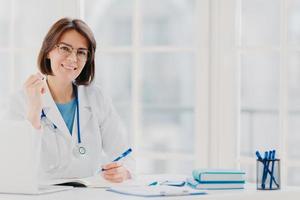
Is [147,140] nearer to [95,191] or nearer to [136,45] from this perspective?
[136,45]

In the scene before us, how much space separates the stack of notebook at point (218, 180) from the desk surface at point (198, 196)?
46mm

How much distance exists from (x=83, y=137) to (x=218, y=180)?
0.81 m

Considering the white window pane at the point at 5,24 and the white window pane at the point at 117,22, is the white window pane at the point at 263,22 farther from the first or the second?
the white window pane at the point at 5,24

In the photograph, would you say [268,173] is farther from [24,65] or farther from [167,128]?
[167,128]

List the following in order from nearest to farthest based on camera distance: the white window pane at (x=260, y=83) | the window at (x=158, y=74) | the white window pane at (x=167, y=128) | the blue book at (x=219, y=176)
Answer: the blue book at (x=219, y=176)
the white window pane at (x=260, y=83)
the window at (x=158, y=74)
the white window pane at (x=167, y=128)

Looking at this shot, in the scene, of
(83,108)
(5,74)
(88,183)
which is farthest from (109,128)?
(5,74)

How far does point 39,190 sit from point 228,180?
28.1 inches

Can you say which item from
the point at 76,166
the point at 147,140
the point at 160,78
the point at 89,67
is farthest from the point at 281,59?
the point at 160,78

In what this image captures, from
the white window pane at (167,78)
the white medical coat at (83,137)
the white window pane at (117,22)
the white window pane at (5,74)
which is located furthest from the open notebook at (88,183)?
the white window pane at (117,22)

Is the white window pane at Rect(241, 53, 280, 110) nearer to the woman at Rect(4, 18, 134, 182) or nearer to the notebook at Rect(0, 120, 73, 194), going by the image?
the woman at Rect(4, 18, 134, 182)

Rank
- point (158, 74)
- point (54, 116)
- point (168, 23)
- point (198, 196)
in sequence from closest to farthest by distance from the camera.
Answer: point (198, 196) < point (54, 116) < point (168, 23) < point (158, 74)

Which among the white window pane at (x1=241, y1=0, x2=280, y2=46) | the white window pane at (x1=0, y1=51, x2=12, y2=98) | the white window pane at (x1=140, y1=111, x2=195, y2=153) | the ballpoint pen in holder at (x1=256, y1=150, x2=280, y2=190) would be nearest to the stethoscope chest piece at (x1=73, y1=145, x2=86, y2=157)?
the ballpoint pen in holder at (x1=256, y1=150, x2=280, y2=190)

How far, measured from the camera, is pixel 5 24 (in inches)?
176

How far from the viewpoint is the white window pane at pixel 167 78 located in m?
16.8
